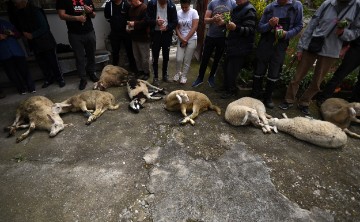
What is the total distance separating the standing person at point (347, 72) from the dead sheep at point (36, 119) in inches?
249

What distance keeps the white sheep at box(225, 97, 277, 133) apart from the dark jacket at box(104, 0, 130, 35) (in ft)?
13.2

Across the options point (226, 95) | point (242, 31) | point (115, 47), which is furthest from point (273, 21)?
point (115, 47)

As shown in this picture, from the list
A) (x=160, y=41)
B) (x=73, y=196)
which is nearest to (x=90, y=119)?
(x=73, y=196)

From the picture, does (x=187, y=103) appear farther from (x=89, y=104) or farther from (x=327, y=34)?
(x=327, y=34)

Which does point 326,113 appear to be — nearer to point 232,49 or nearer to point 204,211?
point 232,49

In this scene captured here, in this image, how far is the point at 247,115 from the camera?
4.67 m

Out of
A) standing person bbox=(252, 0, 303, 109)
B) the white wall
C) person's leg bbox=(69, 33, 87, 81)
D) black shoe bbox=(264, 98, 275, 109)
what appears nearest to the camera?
standing person bbox=(252, 0, 303, 109)

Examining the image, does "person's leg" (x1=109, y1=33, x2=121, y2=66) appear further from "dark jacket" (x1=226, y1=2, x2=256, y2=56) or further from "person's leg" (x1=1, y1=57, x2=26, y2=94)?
"dark jacket" (x1=226, y1=2, x2=256, y2=56)

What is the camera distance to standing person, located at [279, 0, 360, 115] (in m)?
4.45

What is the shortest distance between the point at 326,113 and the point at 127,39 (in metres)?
5.69

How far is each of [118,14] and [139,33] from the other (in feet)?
2.75

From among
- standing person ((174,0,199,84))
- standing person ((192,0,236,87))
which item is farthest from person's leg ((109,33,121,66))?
standing person ((192,0,236,87))

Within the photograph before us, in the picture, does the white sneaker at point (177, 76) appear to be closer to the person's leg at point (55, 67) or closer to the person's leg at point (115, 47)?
the person's leg at point (115, 47)

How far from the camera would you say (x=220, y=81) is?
6.99m
